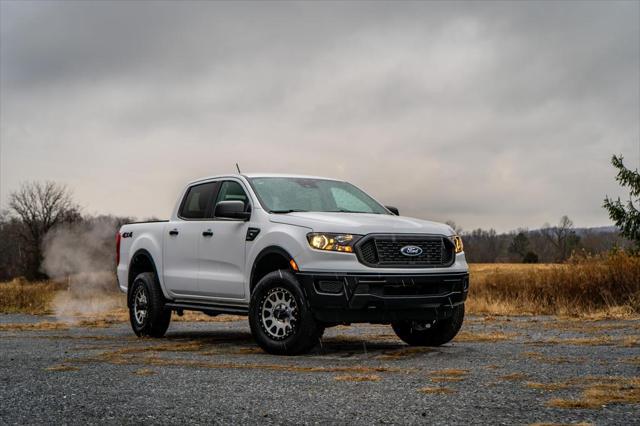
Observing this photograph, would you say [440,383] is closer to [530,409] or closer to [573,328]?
[530,409]

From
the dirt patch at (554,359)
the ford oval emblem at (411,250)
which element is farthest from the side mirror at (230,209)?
the dirt patch at (554,359)

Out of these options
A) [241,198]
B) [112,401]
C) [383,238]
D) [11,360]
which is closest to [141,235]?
[241,198]

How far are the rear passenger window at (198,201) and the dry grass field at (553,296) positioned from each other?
22.4 ft

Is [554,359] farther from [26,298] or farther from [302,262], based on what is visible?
[26,298]

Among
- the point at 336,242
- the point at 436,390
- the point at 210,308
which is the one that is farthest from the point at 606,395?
the point at 210,308

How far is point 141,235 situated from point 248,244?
2.93 metres

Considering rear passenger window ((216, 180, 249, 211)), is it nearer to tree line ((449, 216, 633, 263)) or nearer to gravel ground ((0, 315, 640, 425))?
gravel ground ((0, 315, 640, 425))

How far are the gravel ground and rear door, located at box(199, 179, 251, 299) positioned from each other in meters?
0.78

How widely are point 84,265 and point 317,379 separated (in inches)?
512

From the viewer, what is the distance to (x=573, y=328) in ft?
40.8

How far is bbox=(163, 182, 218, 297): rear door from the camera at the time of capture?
1005cm

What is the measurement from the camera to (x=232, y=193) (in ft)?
32.4

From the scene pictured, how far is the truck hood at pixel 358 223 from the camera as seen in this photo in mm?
8188

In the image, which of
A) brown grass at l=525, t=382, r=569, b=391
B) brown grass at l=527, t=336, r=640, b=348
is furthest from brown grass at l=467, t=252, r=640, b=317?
brown grass at l=525, t=382, r=569, b=391
